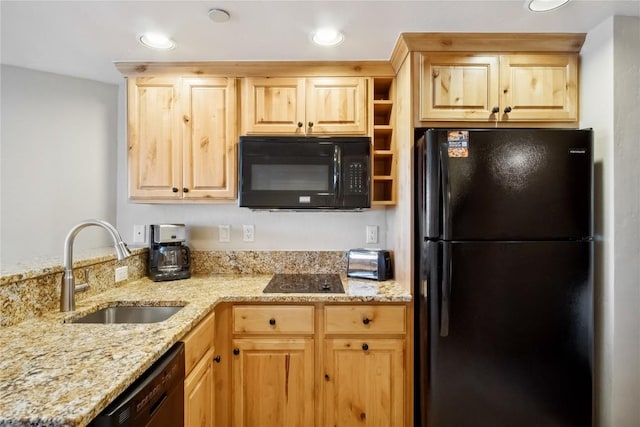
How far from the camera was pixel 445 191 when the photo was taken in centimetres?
142

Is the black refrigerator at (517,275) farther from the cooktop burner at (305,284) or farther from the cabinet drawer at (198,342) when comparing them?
the cabinet drawer at (198,342)

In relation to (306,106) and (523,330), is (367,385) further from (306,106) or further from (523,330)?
(306,106)

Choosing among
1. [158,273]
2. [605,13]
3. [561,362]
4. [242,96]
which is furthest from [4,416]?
[605,13]

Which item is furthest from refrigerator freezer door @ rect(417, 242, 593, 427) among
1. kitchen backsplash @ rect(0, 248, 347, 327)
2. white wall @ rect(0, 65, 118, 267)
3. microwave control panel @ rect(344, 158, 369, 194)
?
white wall @ rect(0, 65, 118, 267)

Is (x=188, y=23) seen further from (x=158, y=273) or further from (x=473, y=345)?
(x=473, y=345)

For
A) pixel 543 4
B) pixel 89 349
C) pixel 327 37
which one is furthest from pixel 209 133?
pixel 543 4

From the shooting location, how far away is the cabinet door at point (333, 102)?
1.87 meters

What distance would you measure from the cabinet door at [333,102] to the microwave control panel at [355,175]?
27 cm

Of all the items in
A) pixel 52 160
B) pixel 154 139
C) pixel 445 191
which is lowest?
pixel 445 191

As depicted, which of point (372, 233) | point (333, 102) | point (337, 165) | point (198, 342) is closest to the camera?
point (198, 342)

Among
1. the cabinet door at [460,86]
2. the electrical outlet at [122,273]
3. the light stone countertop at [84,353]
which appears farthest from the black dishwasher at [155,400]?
the cabinet door at [460,86]

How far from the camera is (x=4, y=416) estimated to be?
2.06ft

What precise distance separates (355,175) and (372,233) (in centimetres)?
56

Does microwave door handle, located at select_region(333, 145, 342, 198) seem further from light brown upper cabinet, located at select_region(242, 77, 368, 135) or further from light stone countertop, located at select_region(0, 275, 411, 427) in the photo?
light stone countertop, located at select_region(0, 275, 411, 427)
